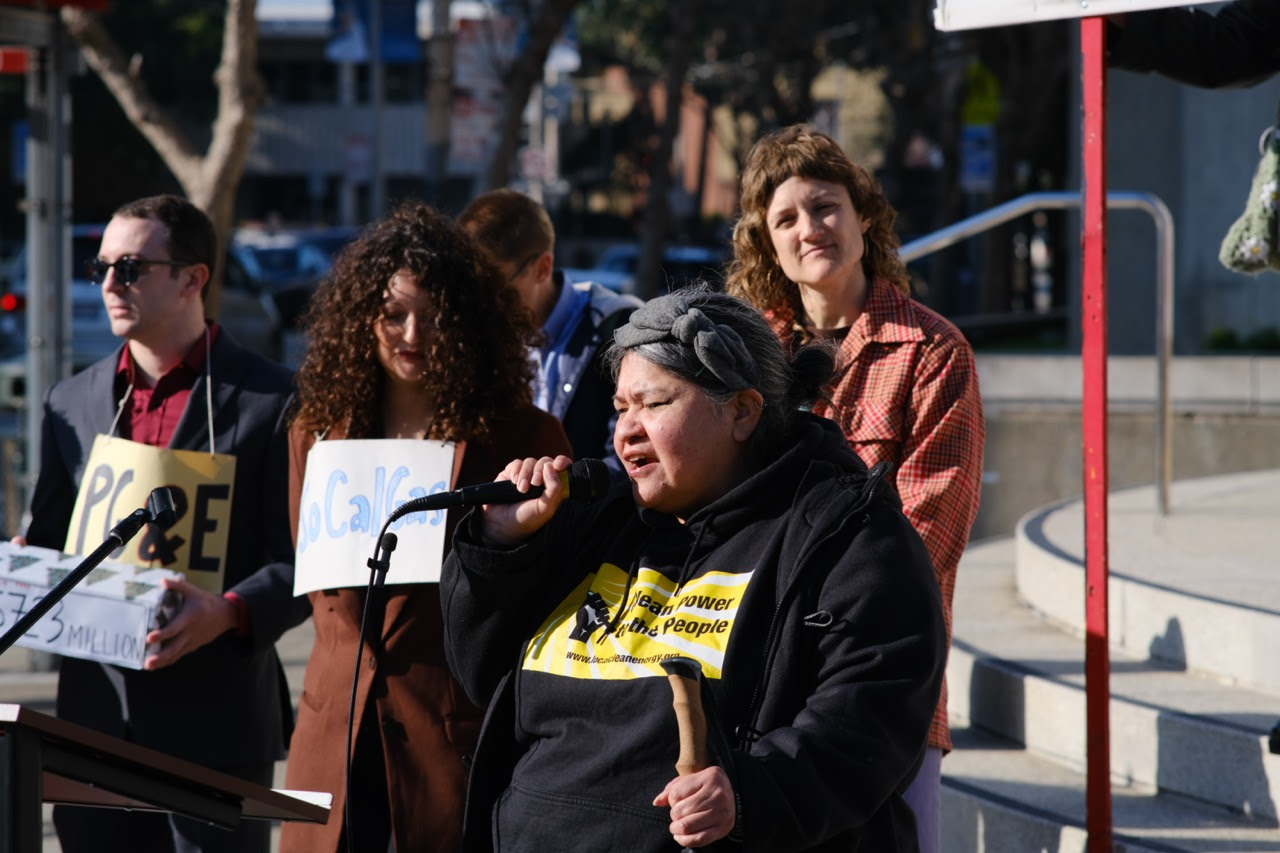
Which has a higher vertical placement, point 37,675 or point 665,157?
point 665,157

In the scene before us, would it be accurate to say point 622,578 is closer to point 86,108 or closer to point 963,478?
point 963,478

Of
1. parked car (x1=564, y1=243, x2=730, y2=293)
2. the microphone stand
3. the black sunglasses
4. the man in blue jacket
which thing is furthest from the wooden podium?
parked car (x1=564, y1=243, x2=730, y2=293)

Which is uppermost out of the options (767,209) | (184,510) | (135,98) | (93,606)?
(135,98)

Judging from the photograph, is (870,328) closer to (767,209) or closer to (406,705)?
(767,209)

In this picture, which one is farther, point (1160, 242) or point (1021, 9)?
point (1160, 242)

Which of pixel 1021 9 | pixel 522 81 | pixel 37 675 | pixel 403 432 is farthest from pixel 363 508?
pixel 522 81

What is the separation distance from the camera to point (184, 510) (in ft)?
13.0

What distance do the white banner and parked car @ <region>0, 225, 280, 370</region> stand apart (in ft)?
39.6

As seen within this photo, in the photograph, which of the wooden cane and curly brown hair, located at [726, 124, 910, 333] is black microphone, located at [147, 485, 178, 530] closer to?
the wooden cane

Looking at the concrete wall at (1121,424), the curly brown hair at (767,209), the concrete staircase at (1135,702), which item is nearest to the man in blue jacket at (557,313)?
the curly brown hair at (767,209)

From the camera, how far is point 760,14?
29.0m

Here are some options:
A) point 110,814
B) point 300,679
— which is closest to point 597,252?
point 300,679

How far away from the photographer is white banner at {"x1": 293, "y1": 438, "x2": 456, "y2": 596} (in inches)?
136

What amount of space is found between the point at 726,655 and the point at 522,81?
40.0ft
